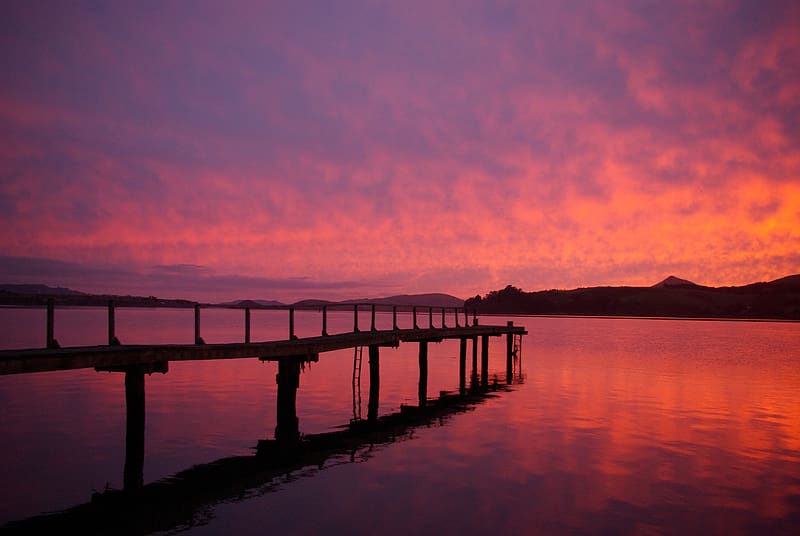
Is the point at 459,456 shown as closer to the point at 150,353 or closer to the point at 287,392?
the point at 287,392

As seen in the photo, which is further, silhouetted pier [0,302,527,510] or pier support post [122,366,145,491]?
pier support post [122,366,145,491]

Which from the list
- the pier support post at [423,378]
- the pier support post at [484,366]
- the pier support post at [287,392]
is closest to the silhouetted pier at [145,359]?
the pier support post at [287,392]

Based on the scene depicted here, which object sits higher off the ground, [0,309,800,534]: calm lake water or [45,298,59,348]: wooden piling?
[45,298,59,348]: wooden piling

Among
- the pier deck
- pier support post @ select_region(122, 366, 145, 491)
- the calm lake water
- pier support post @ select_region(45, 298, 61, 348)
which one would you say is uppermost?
pier support post @ select_region(45, 298, 61, 348)

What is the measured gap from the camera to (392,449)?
18.9 meters

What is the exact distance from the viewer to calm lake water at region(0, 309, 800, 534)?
1310 cm

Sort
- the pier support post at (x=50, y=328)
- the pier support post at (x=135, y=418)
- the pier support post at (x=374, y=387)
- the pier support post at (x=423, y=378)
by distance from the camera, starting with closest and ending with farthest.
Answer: the pier support post at (x=50, y=328) < the pier support post at (x=135, y=418) < the pier support post at (x=374, y=387) < the pier support post at (x=423, y=378)

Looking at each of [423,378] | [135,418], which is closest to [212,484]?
[135,418]

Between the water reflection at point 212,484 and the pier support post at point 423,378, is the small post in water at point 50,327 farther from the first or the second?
the pier support post at point 423,378

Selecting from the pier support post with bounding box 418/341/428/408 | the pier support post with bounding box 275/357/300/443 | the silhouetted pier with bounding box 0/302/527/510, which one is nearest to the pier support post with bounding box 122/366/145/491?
the silhouetted pier with bounding box 0/302/527/510

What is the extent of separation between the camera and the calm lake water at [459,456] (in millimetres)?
13102

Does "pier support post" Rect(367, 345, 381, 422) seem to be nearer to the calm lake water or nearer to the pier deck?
the calm lake water

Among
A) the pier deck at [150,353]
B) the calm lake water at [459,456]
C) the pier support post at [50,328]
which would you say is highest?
the pier support post at [50,328]

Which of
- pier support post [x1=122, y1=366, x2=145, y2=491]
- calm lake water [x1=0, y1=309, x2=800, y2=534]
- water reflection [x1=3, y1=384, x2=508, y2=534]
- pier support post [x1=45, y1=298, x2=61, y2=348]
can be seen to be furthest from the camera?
pier support post [x1=122, y1=366, x2=145, y2=491]
